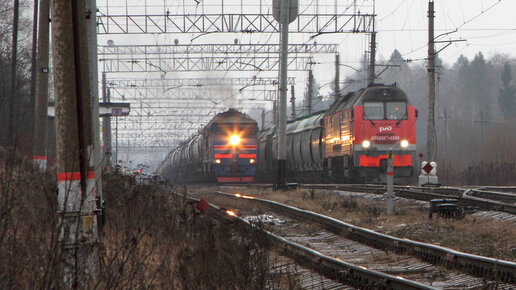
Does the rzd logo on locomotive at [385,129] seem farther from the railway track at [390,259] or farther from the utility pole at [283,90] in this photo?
the railway track at [390,259]

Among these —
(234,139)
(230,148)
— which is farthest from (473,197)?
(234,139)

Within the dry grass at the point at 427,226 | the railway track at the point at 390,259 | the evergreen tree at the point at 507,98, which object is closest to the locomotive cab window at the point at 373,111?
the dry grass at the point at 427,226

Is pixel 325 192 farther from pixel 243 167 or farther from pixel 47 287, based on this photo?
pixel 47 287

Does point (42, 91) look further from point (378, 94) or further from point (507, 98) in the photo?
point (507, 98)

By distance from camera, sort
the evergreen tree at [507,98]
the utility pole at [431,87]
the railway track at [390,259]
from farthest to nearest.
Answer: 1. the evergreen tree at [507,98]
2. the utility pole at [431,87]
3. the railway track at [390,259]

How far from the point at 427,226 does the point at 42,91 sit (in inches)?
419

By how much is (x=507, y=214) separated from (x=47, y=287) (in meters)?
10.3

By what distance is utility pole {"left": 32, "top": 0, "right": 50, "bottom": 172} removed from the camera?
18.2 m

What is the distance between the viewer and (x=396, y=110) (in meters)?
26.7

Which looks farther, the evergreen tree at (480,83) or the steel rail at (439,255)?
the evergreen tree at (480,83)

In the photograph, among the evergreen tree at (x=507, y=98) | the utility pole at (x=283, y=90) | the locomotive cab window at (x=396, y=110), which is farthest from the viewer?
the evergreen tree at (x=507, y=98)

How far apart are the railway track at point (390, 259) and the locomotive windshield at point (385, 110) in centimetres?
1248

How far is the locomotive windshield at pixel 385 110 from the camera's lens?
86.2 ft

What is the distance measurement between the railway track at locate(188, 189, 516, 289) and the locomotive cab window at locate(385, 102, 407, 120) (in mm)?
12965
